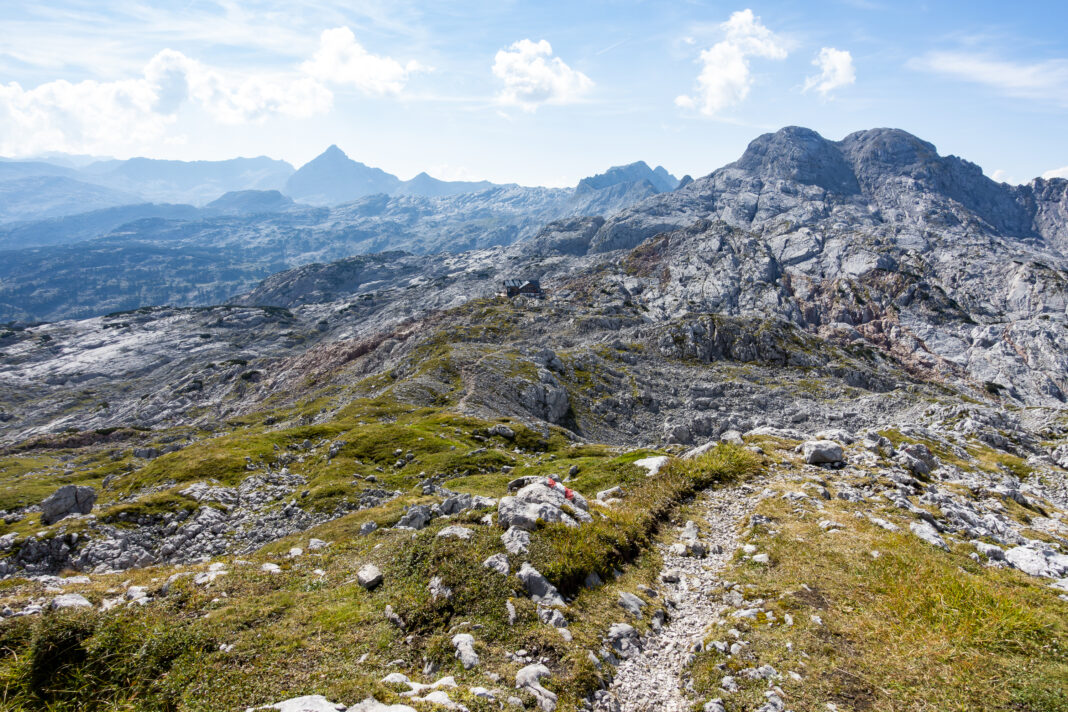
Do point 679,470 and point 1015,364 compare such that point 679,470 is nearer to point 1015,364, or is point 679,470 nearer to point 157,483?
point 157,483

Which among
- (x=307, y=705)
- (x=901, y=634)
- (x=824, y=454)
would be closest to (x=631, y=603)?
(x=901, y=634)

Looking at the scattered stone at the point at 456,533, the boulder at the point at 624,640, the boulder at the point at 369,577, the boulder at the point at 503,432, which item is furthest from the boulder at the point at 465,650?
the boulder at the point at 503,432

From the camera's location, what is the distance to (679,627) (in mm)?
15102

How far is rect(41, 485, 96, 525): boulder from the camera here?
138 feet

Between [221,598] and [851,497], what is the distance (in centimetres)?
2849

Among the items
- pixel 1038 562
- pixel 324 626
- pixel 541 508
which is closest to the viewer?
pixel 324 626

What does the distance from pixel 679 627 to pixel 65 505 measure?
178ft

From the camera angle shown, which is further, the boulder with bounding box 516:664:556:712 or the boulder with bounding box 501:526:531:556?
the boulder with bounding box 501:526:531:556

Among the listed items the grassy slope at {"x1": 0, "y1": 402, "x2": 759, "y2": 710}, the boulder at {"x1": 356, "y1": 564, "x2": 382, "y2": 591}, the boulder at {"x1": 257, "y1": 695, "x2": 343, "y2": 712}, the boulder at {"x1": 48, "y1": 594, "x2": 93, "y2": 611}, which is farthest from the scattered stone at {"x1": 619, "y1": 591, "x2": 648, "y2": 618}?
the boulder at {"x1": 48, "y1": 594, "x2": 93, "y2": 611}

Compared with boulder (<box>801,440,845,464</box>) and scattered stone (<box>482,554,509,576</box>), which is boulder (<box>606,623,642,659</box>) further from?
boulder (<box>801,440,845,464</box>)

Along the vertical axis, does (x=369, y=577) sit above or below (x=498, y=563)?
below

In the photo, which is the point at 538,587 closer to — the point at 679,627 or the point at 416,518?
the point at 679,627

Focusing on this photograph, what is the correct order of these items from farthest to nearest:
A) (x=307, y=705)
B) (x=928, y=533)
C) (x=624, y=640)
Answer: (x=928, y=533)
(x=624, y=640)
(x=307, y=705)

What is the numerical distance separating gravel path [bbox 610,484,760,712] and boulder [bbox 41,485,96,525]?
5190 centimetres
